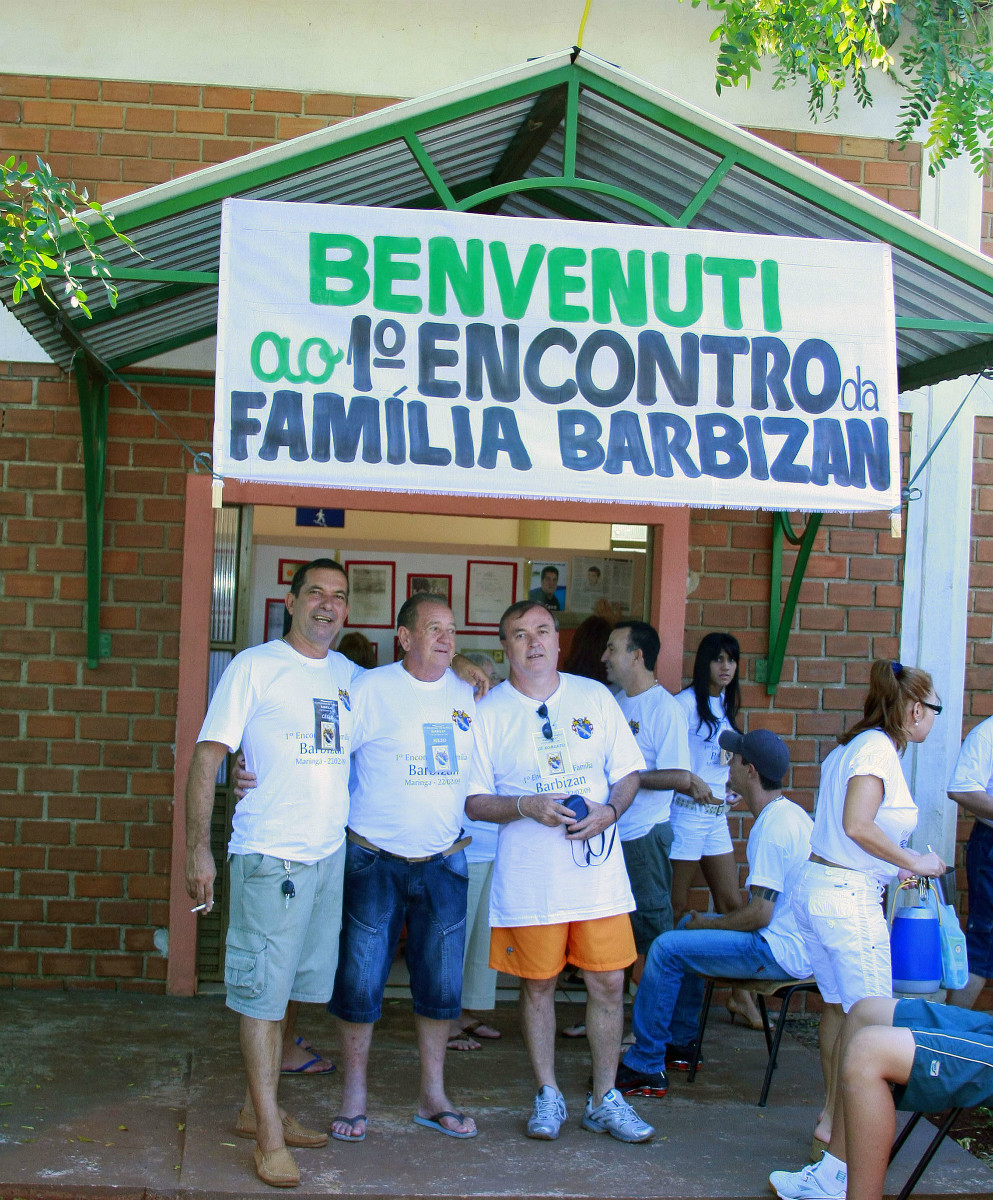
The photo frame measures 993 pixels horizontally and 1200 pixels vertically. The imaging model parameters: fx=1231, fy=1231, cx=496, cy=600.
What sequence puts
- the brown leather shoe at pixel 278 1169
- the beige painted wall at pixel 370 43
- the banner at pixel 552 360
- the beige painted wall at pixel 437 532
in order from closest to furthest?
the brown leather shoe at pixel 278 1169 → the banner at pixel 552 360 → the beige painted wall at pixel 370 43 → the beige painted wall at pixel 437 532

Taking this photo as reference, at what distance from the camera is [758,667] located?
6301 millimetres

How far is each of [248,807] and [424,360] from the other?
165 cm

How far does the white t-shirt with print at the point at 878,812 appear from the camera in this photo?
13.5 feet

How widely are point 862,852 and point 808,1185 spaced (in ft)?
3.54

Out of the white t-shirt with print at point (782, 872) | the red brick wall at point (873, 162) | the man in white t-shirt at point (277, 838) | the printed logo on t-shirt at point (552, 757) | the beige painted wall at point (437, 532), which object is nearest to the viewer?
the man in white t-shirt at point (277, 838)

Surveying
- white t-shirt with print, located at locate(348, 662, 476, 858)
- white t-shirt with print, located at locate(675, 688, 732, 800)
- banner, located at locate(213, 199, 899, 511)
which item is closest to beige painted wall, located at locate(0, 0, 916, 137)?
banner, located at locate(213, 199, 899, 511)

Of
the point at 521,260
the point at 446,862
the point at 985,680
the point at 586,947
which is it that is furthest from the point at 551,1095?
the point at 985,680

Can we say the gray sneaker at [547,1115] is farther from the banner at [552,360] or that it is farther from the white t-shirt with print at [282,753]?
the banner at [552,360]

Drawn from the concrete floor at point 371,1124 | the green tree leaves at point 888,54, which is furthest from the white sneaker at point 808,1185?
the green tree leaves at point 888,54

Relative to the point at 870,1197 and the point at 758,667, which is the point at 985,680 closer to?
the point at 758,667

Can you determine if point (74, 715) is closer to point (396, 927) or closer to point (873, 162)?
point (396, 927)

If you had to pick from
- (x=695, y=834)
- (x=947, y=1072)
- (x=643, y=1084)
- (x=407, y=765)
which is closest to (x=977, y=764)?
(x=695, y=834)

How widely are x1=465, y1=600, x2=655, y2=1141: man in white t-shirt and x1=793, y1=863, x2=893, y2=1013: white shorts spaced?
0.69 m

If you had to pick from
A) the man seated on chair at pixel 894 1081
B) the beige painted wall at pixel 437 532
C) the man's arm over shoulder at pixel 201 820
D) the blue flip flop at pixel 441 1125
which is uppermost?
the beige painted wall at pixel 437 532
